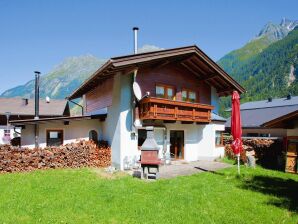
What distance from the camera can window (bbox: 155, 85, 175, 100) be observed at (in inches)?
732

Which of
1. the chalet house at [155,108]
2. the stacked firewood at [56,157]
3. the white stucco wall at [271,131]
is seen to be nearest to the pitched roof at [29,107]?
the chalet house at [155,108]

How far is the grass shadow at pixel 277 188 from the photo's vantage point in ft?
31.7

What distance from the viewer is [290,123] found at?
57.4 feet

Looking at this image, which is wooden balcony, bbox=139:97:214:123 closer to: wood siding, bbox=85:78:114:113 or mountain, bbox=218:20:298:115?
wood siding, bbox=85:78:114:113

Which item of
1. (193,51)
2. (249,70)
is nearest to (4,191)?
(193,51)

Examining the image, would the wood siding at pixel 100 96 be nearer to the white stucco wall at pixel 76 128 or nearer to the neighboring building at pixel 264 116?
the white stucco wall at pixel 76 128

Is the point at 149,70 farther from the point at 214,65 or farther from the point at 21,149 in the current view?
the point at 21,149

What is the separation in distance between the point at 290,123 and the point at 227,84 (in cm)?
595

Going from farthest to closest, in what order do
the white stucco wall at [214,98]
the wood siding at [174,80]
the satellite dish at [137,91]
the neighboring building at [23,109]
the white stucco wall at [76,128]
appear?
the neighboring building at [23,109]
the white stucco wall at [214,98]
the white stucco wall at [76,128]
the wood siding at [174,80]
the satellite dish at [137,91]

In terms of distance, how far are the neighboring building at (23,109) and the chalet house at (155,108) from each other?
51.2ft

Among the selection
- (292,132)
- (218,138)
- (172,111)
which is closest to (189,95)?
(172,111)

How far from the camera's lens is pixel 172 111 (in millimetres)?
17500

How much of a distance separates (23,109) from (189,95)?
84.4 ft

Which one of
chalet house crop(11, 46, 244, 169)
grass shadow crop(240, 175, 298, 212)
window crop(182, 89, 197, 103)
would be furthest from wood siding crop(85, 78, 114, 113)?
grass shadow crop(240, 175, 298, 212)
